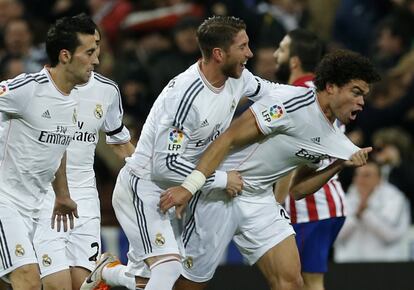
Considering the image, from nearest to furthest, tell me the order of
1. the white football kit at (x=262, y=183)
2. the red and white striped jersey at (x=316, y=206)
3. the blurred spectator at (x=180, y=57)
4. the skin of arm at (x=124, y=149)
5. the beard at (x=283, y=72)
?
the white football kit at (x=262, y=183), the skin of arm at (x=124, y=149), the red and white striped jersey at (x=316, y=206), the beard at (x=283, y=72), the blurred spectator at (x=180, y=57)

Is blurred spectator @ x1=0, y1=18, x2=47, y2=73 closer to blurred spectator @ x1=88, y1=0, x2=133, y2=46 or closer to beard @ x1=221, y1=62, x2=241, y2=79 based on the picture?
blurred spectator @ x1=88, y1=0, x2=133, y2=46

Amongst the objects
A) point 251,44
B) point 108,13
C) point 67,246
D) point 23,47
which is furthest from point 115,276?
point 108,13

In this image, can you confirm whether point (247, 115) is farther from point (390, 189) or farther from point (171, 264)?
point (390, 189)

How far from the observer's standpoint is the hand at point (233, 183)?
746 cm

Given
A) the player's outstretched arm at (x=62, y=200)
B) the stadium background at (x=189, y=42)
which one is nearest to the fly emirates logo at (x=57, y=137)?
the player's outstretched arm at (x=62, y=200)

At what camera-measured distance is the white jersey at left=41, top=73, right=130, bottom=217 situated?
7.95 meters

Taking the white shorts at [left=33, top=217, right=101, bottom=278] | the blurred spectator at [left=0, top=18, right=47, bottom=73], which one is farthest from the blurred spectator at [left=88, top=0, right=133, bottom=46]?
the white shorts at [left=33, top=217, right=101, bottom=278]

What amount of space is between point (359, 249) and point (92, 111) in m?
3.57

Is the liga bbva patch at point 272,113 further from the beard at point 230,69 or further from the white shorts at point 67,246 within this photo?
the white shorts at point 67,246

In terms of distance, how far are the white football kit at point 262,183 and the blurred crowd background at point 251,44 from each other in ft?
9.81

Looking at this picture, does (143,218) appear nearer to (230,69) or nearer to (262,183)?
(262,183)

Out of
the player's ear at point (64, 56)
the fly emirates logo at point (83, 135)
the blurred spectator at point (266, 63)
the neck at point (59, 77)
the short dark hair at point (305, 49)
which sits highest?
the player's ear at point (64, 56)

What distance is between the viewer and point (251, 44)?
12.5 meters

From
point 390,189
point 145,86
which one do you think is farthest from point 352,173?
point 145,86
